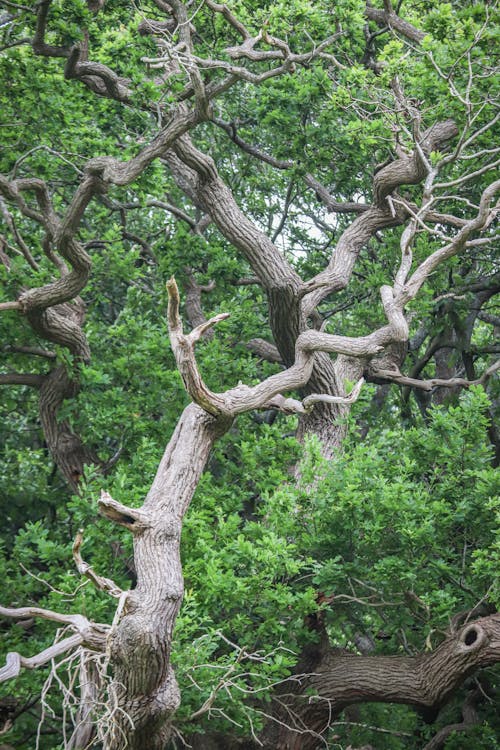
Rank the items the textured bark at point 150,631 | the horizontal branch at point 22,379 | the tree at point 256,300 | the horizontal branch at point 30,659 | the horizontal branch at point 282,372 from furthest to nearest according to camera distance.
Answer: the horizontal branch at point 22,379
the tree at point 256,300
the horizontal branch at point 282,372
the textured bark at point 150,631
the horizontal branch at point 30,659

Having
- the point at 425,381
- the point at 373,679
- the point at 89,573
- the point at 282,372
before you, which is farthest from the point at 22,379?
the point at 89,573

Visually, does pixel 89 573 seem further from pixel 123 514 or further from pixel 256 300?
pixel 256 300

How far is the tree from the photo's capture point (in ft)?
29.3

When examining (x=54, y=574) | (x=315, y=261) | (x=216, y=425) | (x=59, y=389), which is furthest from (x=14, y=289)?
(x=315, y=261)

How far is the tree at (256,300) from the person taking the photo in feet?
29.3

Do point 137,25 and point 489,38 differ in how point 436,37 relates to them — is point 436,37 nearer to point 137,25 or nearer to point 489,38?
point 489,38

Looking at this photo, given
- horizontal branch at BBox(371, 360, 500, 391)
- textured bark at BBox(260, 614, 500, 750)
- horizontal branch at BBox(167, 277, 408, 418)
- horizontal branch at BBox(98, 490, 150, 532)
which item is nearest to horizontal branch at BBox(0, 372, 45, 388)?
horizontal branch at BBox(167, 277, 408, 418)

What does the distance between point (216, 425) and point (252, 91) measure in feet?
24.1

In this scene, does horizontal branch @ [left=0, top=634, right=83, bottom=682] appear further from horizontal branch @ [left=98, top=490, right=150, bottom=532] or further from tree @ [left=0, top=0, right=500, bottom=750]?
horizontal branch @ [left=98, top=490, right=150, bottom=532]

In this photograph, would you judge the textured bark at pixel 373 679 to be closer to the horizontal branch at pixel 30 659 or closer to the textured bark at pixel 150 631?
the textured bark at pixel 150 631

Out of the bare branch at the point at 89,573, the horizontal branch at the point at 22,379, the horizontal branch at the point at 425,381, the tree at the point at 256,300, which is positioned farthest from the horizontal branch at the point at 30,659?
the horizontal branch at the point at 425,381

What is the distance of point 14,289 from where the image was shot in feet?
36.8

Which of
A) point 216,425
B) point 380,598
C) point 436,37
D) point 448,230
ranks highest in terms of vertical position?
point 436,37

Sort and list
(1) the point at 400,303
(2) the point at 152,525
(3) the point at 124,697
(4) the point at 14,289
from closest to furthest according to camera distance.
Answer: (3) the point at 124,697
(2) the point at 152,525
(1) the point at 400,303
(4) the point at 14,289
